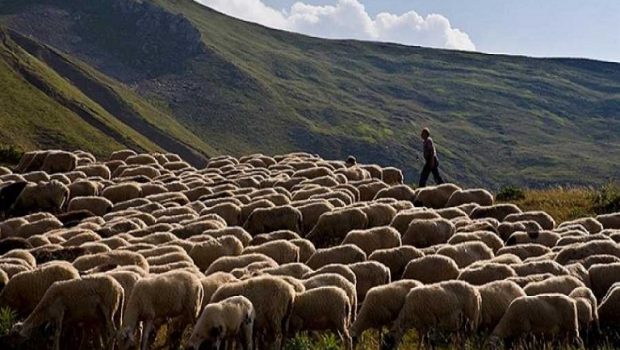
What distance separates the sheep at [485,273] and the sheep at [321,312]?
2.77 m

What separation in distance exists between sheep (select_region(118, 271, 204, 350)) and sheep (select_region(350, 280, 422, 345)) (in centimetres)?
268

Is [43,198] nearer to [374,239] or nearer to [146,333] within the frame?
[374,239]

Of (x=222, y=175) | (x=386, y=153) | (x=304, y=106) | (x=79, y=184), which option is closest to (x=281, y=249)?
(x=79, y=184)

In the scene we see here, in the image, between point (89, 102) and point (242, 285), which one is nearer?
point (242, 285)

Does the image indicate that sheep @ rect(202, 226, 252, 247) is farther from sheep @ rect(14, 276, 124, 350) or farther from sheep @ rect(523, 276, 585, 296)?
sheep @ rect(523, 276, 585, 296)

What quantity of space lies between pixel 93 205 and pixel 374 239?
1132 cm

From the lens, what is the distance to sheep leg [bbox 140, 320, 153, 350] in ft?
39.3

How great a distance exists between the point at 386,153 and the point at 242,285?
166m

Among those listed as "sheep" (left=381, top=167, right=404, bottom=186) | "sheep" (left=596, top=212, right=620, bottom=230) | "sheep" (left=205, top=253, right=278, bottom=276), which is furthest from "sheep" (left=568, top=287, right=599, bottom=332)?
"sheep" (left=381, top=167, right=404, bottom=186)

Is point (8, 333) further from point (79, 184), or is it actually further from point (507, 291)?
point (79, 184)

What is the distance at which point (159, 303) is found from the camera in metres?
12.3

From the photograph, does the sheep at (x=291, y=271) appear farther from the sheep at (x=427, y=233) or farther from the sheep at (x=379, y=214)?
the sheep at (x=379, y=214)

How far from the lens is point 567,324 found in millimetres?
11938

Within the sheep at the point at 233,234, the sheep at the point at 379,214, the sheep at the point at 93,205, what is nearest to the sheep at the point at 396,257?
the sheep at the point at 233,234
